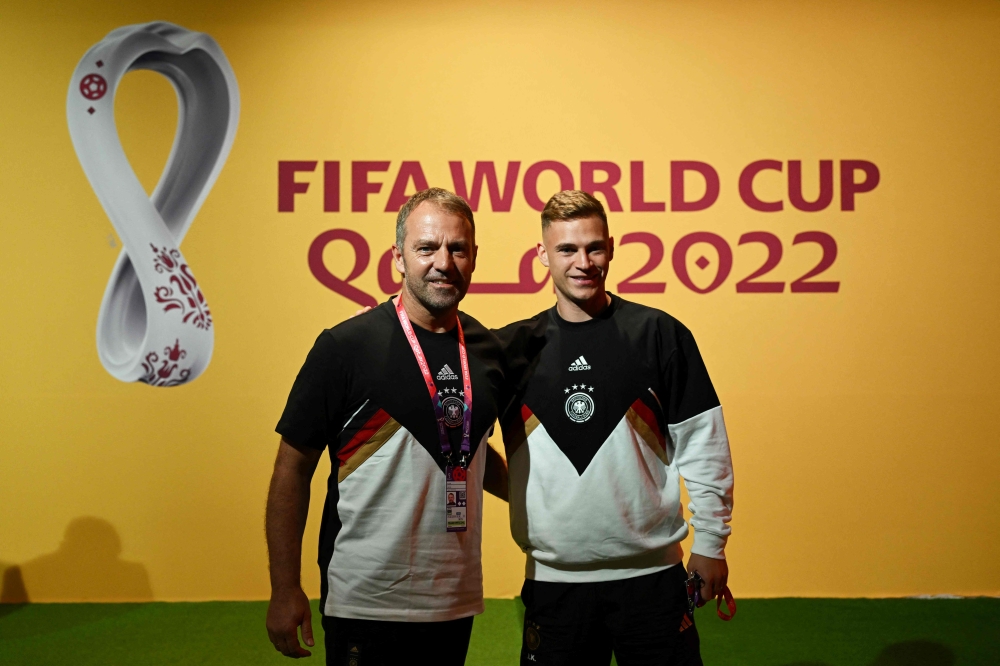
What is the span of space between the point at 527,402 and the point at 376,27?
2.48m

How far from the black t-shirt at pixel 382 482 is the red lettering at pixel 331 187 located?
2.06 metres

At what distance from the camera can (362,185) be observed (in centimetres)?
374

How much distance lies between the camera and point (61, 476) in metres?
3.75

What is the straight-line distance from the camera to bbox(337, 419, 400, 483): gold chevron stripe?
173 centimetres

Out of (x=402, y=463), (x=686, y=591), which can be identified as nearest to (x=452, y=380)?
(x=402, y=463)

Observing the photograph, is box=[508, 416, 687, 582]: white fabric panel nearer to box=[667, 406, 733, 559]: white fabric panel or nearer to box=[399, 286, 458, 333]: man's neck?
box=[667, 406, 733, 559]: white fabric panel

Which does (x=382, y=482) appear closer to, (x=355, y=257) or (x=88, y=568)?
(x=355, y=257)

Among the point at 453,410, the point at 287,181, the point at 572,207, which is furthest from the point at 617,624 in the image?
the point at 287,181

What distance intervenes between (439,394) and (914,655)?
2361mm

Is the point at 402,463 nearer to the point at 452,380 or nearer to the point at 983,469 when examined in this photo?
the point at 452,380

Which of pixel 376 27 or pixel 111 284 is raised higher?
pixel 376 27

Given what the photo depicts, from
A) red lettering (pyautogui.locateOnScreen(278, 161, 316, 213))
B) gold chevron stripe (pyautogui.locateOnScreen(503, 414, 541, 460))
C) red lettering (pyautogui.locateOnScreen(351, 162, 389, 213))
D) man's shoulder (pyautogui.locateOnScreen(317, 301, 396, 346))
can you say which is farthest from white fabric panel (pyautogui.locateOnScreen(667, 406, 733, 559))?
red lettering (pyautogui.locateOnScreen(278, 161, 316, 213))

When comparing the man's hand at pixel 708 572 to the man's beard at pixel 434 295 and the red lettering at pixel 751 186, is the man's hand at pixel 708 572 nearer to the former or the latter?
the man's beard at pixel 434 295

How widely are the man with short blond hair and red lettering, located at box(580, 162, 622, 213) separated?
1785 mm
